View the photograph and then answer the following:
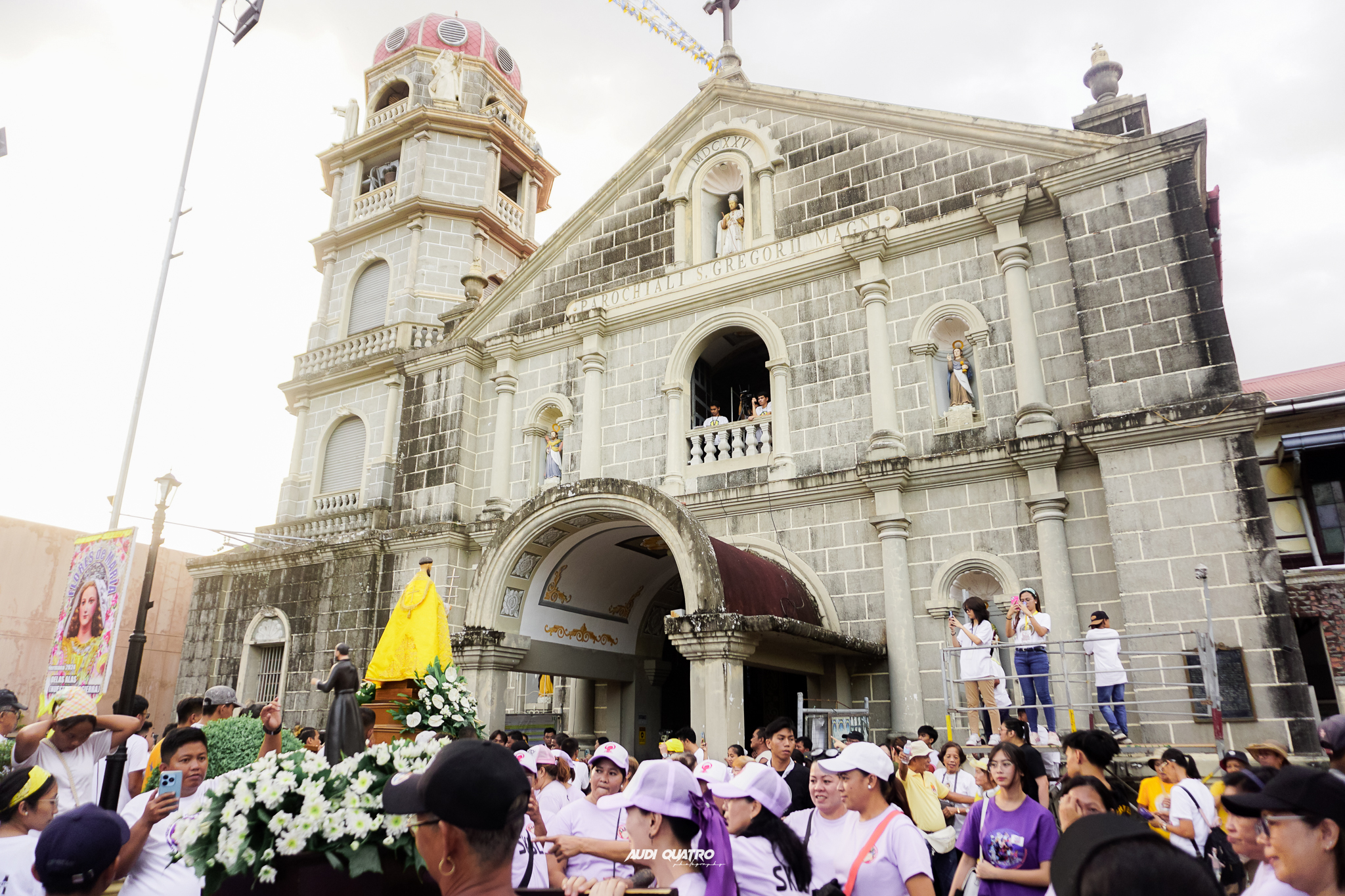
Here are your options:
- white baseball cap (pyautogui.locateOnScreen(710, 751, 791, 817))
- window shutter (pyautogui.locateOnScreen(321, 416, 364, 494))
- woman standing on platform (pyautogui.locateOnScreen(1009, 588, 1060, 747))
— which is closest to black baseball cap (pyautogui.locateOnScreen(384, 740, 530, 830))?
white baseball cap (pyautogui.locateOnScreen(710, 751, 791, 817))

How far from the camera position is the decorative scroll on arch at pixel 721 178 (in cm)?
1426

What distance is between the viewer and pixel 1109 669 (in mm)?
8523

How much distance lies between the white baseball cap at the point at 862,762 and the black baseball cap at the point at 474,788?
2058mm

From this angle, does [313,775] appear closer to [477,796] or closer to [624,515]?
[477,796]

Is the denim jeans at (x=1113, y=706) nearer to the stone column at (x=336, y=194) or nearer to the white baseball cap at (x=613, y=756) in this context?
the white baseball cap at (x=613, y=756)

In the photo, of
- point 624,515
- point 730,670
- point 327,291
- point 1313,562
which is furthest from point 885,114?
point 327,291

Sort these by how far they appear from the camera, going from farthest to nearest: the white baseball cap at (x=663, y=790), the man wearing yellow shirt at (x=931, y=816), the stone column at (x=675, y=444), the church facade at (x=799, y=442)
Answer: the stone column at (x=675, y=444), the church facade at (x=799, y=442), the man wearing yellow shirt at (x=931, y=816), the white baseball cap at (x=663, y=790)

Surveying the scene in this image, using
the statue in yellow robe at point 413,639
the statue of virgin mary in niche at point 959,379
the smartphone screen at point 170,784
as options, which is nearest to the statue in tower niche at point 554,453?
the statue in yellow robe at point 413,639

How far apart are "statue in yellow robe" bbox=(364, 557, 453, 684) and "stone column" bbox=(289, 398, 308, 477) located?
438 inches

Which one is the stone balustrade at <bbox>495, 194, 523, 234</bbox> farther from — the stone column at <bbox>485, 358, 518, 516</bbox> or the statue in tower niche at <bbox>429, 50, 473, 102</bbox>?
the stone column at <bbox>485, 358, 518, 516</bbox>

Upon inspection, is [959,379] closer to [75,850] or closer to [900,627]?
[900,627]

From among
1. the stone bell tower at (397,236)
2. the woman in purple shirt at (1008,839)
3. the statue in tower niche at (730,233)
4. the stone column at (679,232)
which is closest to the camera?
the woman in purple shirt at (1008,839)

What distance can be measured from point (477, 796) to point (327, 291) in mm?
20372

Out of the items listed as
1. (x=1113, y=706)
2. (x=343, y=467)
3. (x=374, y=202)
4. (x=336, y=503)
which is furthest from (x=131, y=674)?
(x=374, y=202)
